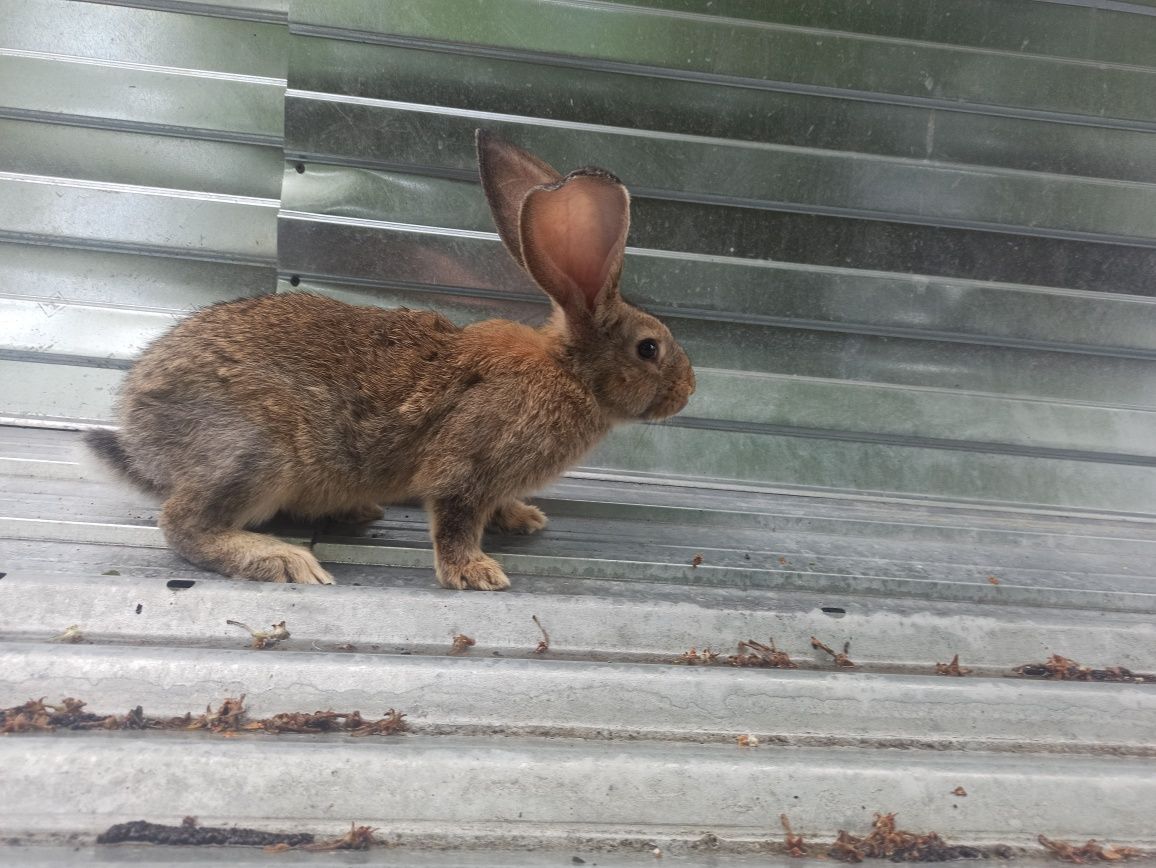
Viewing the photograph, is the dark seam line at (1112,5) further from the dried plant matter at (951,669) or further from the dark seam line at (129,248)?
the dark seam line at (129,248)

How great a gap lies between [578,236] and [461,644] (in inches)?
51.2

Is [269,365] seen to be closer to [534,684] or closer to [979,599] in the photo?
[534,684]

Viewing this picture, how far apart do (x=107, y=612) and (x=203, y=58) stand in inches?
90.3

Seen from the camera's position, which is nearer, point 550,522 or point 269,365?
point 269,365

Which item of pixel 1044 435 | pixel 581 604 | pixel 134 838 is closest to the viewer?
pixel 134 838

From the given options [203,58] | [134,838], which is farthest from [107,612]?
[203,58]

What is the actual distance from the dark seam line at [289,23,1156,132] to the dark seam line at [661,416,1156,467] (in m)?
1.30

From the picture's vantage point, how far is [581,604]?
2.29m

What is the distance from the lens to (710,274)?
11.1 feet

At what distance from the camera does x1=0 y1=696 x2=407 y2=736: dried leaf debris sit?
5.51 feet

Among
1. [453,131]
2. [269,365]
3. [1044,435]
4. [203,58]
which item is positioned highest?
[203,58]

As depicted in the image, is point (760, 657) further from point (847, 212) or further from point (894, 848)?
point (847, 212)

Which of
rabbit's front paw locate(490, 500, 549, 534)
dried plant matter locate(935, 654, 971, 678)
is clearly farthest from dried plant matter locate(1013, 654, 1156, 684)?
rabbit's front paw locate(490, 500, 549, 534)

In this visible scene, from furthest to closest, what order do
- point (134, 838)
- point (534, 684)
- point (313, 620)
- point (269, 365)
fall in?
point (269, 365), point (313, 620), point (534, 684), point (134, 838)
